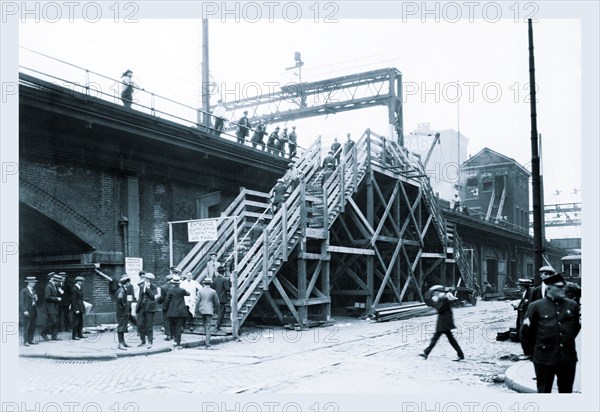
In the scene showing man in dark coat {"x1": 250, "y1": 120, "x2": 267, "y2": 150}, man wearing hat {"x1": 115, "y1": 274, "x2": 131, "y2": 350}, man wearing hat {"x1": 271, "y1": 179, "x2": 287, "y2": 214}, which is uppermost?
man in dark coat {"x1": 250, "y1": 120, "x2": 267, "y2": 150}

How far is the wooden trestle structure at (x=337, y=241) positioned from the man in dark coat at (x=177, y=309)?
5.34 feet

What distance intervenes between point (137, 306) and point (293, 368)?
4.47 meters

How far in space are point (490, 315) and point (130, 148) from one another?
1477 centimetres

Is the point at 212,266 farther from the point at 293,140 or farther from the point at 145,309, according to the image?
the point at 293,140

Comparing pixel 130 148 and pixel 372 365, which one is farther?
pixel 130 148

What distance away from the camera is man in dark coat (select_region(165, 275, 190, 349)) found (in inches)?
544

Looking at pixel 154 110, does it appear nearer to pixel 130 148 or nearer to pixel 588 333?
pixel 130 148

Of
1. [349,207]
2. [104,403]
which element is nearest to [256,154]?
[349,207]

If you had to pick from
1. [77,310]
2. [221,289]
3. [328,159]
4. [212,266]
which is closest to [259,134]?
[328,159]

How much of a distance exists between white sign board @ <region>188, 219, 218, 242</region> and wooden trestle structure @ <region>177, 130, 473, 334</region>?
945 millimetres

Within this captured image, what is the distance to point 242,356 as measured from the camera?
1287 cm

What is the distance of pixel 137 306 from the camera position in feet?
46.1

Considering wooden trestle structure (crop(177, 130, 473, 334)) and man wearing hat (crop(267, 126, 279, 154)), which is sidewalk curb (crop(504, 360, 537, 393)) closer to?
wooden trestle structure (crop(177, 130, 473, 334))

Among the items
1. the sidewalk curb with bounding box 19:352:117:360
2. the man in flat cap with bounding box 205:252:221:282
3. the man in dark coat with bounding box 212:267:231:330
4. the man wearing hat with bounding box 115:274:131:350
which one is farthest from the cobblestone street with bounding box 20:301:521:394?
the man in flat cap with bounding box 205:252:221:282
